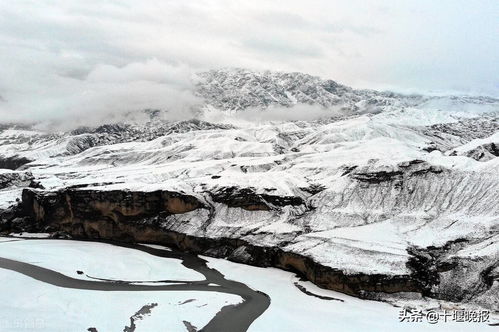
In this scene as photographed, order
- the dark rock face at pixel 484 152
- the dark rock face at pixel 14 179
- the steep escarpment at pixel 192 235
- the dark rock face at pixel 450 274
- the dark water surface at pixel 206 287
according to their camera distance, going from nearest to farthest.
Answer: the dark water surface at pixel 206 287
the dark rock face at pixel 450 274
the steep escarpment at pixel 192 235
the dark rock face at pixel 484 152
the dark rock face at pixel 14 179

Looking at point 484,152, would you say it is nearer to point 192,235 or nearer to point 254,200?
point 254,200

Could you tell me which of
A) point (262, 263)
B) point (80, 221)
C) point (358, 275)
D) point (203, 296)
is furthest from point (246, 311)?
point (80, 221)

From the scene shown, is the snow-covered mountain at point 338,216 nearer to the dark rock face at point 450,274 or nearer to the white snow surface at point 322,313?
the dark rock face at point 450,274

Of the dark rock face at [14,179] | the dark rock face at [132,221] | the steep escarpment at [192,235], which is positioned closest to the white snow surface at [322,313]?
the steep escarpment at [192,235]

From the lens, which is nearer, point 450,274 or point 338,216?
point 450,274

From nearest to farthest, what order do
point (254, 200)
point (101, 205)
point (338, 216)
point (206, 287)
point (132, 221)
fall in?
point (206, 287) → point (338, 216) → point (254, 200) → point (132, 221) → point (101, 205)

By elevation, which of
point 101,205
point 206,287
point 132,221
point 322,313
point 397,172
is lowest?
point 206,287

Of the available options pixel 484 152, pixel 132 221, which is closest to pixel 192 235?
pixel 132 221

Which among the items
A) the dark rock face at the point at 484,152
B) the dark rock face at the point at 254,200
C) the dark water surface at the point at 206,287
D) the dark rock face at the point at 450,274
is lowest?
the dark water surface at the point at 206,287

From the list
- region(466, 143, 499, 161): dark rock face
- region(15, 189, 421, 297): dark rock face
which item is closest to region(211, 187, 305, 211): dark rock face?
region(15, 189, 421, 297): dark rock face
